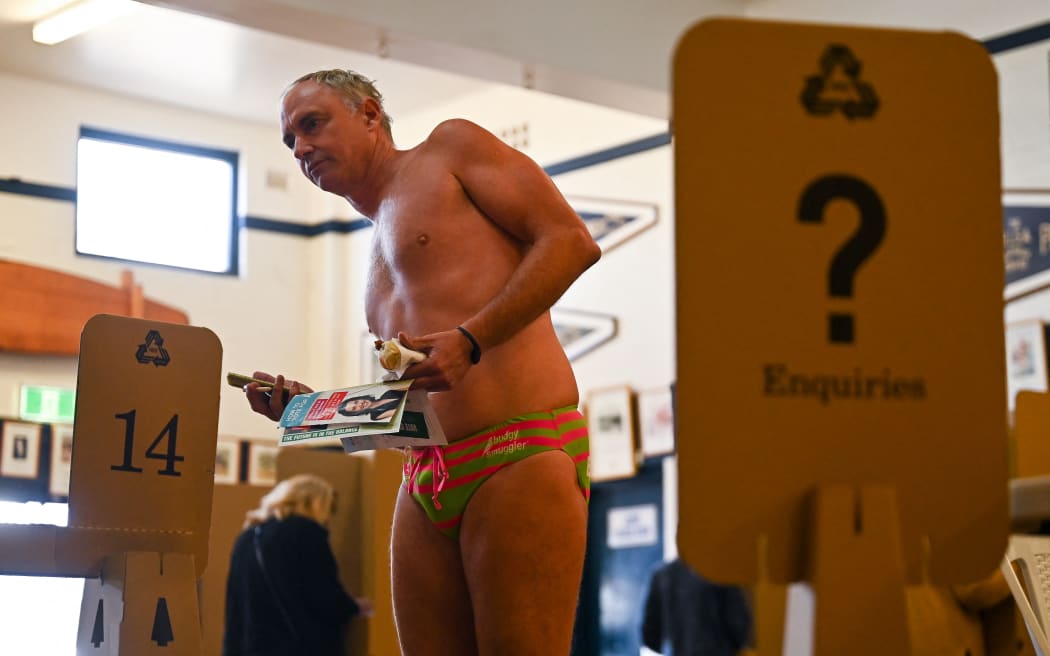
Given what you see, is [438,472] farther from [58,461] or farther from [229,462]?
[229,462]

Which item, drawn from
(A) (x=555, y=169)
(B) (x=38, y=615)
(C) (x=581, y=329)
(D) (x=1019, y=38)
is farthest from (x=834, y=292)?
(B) (x=38, y=615)

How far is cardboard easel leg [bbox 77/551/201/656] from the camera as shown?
2.32 m

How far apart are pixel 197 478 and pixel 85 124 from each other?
749cm

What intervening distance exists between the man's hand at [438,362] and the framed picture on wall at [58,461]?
7270 millimetres

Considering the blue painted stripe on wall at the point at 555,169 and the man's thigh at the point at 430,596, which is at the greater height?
the blue painted stripe on wall at the point at 555,169

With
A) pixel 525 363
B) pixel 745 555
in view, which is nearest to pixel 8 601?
pixel 525 363

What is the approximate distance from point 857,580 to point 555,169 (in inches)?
295

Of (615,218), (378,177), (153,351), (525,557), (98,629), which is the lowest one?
(98,629)

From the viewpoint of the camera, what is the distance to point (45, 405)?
8938 millimetres

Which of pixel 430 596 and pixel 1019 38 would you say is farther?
pixel 1019 38

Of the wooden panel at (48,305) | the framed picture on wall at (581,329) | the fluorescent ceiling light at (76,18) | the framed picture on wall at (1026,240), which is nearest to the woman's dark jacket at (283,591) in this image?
the framed picture on wall at (581,329)

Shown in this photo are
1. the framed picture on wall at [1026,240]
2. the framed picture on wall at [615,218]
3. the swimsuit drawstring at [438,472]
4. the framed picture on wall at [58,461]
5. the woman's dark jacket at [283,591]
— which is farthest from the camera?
the framed picture on wall at [58,461]

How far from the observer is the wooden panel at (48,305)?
8828 millimetres

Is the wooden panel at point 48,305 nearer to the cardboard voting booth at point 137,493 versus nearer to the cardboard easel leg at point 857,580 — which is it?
the cardboard voting booth at point 137,493
